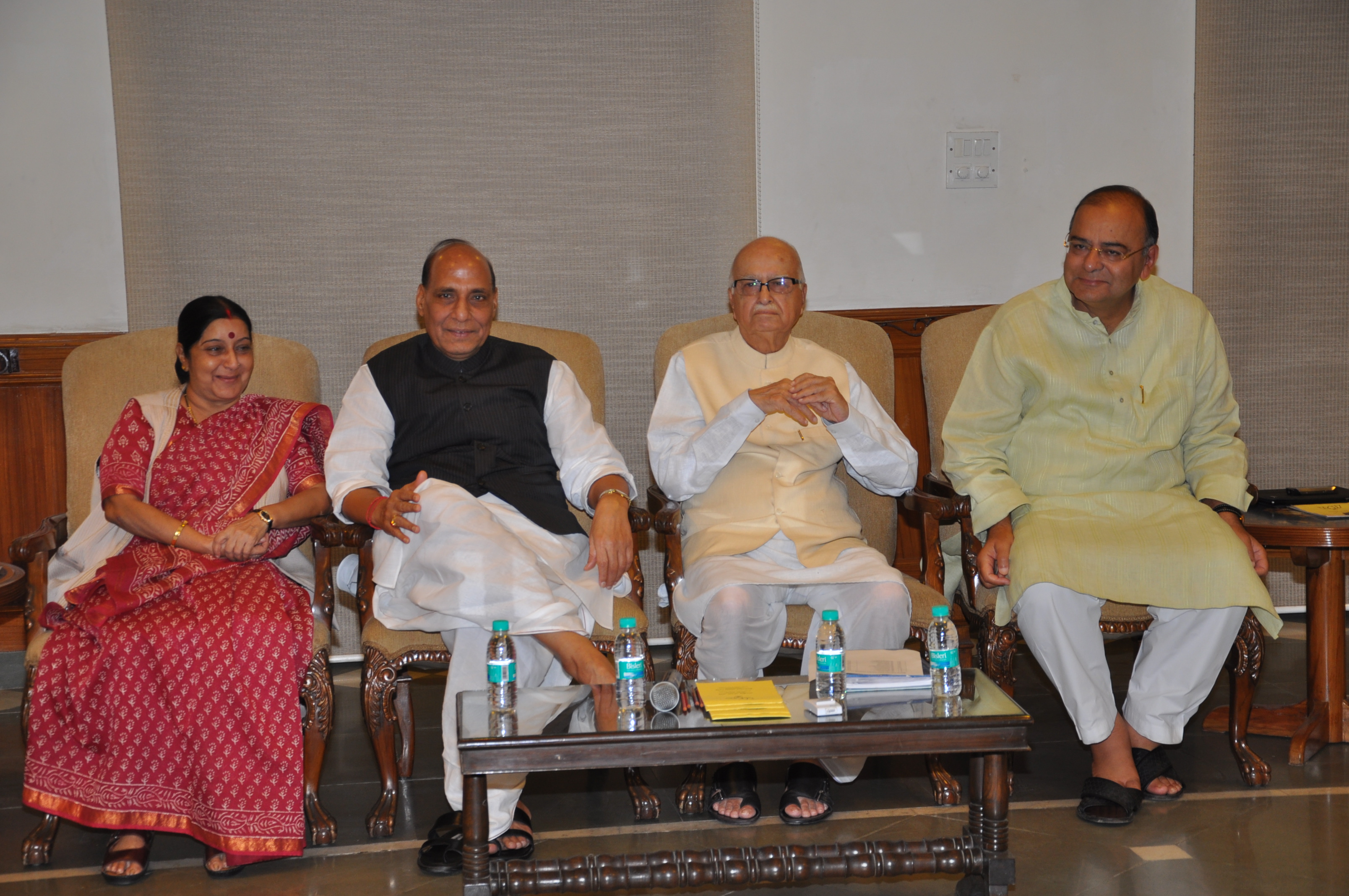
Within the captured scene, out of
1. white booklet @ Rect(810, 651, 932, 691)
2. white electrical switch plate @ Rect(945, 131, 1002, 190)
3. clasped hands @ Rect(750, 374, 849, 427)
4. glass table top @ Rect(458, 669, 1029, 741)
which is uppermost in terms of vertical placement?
white electrical switch plate @ Rect(945, 131, 1002, 190)

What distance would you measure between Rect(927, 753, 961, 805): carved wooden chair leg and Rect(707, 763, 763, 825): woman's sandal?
469 mm

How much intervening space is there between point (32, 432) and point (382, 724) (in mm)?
2267

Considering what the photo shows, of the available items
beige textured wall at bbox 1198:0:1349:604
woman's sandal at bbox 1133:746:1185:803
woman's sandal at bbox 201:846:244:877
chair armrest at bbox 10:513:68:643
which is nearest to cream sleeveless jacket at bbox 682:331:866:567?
woman's sandal at bbox 1133:746:1185:803

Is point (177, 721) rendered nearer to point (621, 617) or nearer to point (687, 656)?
point (621, 617)

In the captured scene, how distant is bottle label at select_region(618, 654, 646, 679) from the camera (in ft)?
7.65

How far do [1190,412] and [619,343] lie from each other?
211cm

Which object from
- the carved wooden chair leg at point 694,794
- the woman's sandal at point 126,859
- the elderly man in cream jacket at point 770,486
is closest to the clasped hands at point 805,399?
the elderly man in cream jacket at point 770,486

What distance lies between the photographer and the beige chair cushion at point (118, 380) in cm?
332

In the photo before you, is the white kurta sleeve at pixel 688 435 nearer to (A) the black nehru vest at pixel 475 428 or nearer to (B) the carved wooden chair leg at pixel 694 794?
(A) the black nehru vest at pixel 475 428

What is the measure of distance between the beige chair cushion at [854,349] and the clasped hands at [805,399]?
514 mm

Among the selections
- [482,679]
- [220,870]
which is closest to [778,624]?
[482,679]

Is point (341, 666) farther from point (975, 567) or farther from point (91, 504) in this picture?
point (975, 567)

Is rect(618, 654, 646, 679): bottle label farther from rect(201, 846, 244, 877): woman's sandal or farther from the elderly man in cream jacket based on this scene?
rect(201, 846, 244, 877): woman's sandal

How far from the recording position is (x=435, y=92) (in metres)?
4.27
